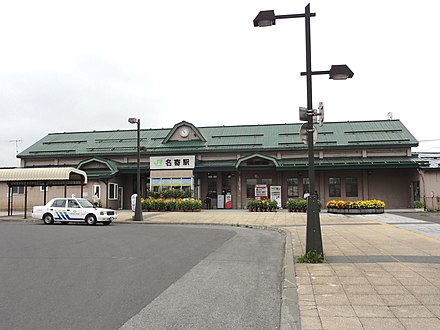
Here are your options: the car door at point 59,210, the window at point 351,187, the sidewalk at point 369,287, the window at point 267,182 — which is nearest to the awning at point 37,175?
the car door at point 59,210

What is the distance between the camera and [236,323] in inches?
198

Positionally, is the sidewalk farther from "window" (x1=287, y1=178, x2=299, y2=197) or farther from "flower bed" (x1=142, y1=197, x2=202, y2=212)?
"window" (x1=287, y1=178, x2=299, y2=197)

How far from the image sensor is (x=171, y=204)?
31391mm

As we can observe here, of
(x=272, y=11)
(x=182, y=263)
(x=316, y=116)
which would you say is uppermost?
(x=272, y=11)

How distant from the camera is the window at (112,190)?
113 ft

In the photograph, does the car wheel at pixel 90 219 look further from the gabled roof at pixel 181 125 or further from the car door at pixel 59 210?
the gabled roof at pixel 181 125

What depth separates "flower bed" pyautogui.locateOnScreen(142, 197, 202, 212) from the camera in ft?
100

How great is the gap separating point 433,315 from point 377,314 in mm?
673

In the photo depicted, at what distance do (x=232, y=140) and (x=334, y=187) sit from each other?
10805 millimetres

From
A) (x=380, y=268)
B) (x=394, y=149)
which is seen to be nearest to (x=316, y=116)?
(x=380, y=268)

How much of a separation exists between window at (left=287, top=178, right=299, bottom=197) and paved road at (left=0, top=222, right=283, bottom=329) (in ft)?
73.4

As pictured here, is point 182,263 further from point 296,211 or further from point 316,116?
point 296,211

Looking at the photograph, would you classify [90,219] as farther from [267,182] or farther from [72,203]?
[267,182]

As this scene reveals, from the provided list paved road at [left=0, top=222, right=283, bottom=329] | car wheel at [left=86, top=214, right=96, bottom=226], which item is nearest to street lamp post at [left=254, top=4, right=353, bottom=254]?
paved road at [left=0, top=222, right=283, bottom=329]
